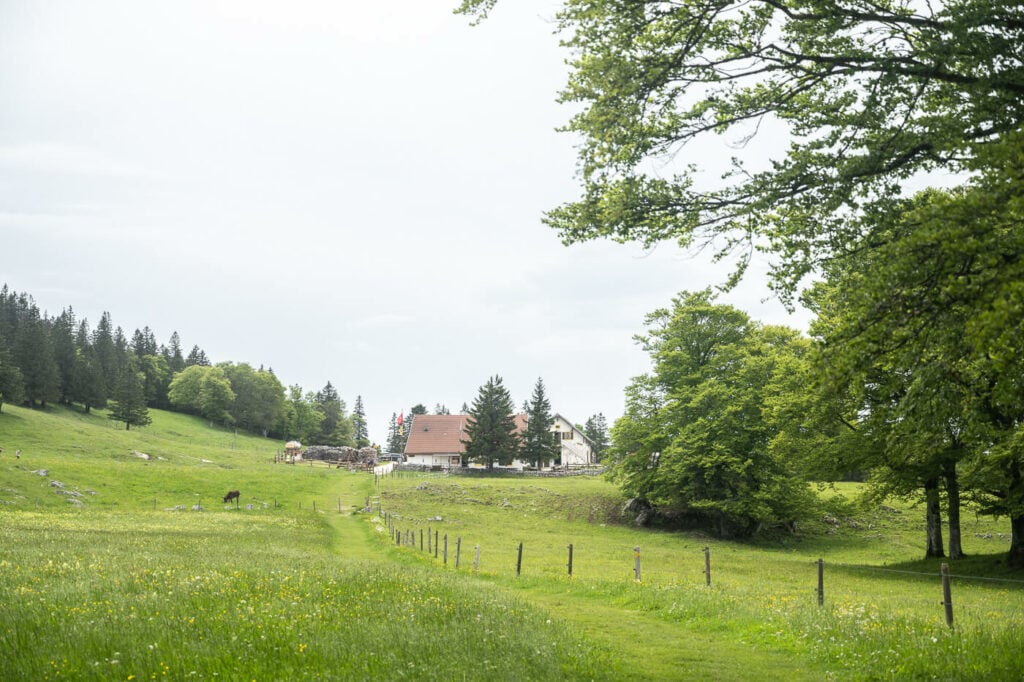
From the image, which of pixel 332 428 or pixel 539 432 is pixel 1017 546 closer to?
pixel 539 432

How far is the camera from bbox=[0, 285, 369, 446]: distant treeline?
3949 inches

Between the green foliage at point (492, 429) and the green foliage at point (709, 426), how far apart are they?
4074cm

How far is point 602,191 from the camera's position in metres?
12.8

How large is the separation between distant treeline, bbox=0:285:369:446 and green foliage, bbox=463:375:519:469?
56.3 m

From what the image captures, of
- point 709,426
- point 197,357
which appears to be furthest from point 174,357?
point 709,426

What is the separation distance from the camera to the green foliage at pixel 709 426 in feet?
152

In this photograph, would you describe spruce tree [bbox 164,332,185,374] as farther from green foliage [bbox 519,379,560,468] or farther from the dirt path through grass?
the dirt path through grass

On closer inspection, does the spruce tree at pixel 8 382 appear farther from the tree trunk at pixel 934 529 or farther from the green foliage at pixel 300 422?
the tree trunk at pixel 934 529

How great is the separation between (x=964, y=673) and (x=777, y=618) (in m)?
4.80

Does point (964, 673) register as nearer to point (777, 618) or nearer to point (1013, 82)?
point (777, 618)

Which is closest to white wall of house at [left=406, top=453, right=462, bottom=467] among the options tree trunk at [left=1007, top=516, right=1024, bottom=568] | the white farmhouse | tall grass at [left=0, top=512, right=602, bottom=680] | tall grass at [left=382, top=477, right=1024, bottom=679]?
the white farmhouse

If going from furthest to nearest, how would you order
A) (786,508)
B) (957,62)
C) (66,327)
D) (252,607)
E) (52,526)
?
(66,327) < (786,508) < (52,526) < (252,607) < (957,62)

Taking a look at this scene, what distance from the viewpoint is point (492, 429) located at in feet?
313

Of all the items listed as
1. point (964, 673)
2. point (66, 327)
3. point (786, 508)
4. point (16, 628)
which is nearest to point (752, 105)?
point (964, 673)
